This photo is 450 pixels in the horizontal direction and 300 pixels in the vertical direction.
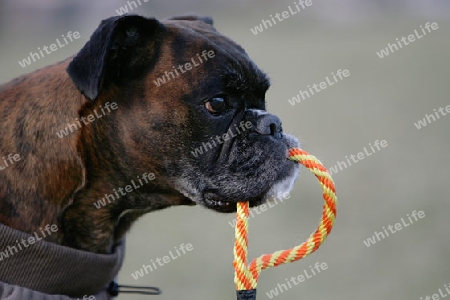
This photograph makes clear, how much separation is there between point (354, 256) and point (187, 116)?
3654 mm

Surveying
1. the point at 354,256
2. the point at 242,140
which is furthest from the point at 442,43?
the point at 242,140

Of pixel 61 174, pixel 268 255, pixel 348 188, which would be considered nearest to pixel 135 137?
pixel 61 174

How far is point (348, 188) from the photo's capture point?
8.16m

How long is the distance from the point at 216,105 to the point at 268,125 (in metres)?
0.23

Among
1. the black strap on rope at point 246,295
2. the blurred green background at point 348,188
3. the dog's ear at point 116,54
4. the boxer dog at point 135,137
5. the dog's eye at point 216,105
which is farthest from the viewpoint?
the blurred green background at point 348,188

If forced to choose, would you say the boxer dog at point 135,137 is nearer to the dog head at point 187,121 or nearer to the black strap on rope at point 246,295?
the dog head at point 187,121

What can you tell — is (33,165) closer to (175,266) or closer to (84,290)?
(84,290)

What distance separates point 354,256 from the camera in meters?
6.19

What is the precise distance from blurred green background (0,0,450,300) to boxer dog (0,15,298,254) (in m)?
0.80

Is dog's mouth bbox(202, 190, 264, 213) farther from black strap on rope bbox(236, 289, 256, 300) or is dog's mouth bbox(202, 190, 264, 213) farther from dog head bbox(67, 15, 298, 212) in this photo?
black strap on rope bbox(236, 289, 256, 300)

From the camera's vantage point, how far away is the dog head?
2891mm

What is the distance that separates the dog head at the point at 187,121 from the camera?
9.48 feet

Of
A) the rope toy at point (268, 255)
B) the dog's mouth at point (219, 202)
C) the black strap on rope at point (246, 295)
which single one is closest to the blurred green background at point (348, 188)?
the dog's mouth at point (219, 202)

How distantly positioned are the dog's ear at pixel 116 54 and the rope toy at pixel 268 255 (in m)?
0.69
